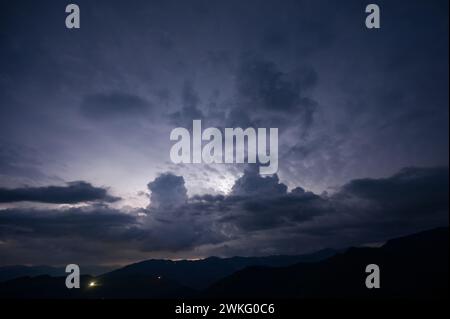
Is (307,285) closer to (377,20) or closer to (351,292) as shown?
(351,292)

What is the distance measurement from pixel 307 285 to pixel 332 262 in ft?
87.7
